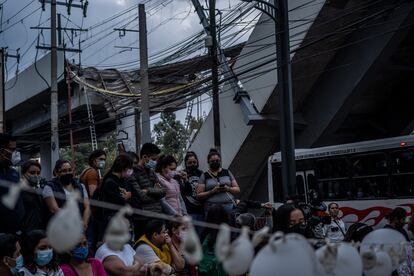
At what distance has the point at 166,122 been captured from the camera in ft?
129

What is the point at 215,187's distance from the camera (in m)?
7.80

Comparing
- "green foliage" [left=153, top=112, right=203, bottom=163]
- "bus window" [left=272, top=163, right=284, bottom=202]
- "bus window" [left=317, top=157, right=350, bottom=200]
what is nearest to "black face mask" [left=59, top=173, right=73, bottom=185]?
"bus window" [left=317, top=157, right=350, bottom=200]

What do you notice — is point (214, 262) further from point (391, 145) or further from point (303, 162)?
point (303, 162)

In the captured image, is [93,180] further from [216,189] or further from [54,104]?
[54,104]

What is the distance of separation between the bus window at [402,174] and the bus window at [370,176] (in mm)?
208

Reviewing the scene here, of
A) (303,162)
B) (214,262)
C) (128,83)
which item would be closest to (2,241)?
(214,262)

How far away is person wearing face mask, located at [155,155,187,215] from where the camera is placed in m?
7.32

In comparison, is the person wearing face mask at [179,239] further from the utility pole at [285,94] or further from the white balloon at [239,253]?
the utility pole at [285,94]

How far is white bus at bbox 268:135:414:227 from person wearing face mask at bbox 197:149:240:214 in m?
5.43

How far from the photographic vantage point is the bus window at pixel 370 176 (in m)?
12.6

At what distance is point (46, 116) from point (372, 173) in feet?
54.4

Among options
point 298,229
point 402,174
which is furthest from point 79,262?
point 402,174

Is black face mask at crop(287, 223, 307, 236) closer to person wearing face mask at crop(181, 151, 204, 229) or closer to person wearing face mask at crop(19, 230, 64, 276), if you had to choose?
person wearing face mask at crop(19, 230, 64, 276)

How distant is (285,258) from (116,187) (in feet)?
12.4
